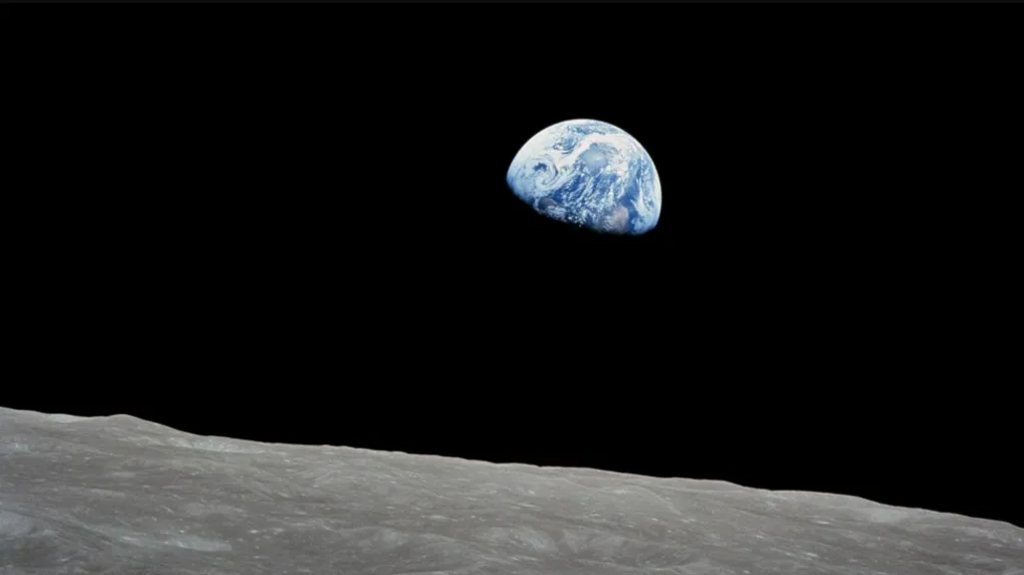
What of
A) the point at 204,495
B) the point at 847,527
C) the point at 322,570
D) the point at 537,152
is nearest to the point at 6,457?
the point at 204,495

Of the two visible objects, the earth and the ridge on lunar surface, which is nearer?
the ridge on lunar surface

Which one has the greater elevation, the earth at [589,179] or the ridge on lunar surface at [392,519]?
the earth at [589,179]

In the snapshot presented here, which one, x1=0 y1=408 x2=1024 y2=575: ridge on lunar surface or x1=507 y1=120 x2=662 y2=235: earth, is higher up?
x1=507 y1=120 x2=662 y2=235: earth

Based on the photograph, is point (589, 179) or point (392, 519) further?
point (589, 179)

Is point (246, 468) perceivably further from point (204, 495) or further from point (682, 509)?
point (682, 509)

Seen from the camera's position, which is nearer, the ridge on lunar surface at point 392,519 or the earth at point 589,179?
the ridge on lunar surface at point 392,519
